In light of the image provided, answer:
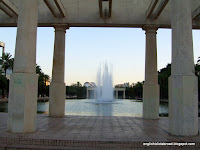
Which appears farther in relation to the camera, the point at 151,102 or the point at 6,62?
the point at 6,62

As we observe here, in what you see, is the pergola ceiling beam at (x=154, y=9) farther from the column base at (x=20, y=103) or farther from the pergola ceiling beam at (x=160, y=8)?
the column base at (x=20, y=103)

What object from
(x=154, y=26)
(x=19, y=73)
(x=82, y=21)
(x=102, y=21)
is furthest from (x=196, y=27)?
(x=19, y=73)

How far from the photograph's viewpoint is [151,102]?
41.8 feet

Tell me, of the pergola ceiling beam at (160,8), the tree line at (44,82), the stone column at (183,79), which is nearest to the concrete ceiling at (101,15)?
the pergola ceiling beam at (160,8)

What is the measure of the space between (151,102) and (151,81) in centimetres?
129

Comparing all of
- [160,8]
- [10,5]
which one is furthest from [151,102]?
[10,5]

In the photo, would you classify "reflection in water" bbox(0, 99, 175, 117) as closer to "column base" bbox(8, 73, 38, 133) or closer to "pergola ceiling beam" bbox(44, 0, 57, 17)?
"pergola ceiling beam" bbox(44, 0, 57, 17)

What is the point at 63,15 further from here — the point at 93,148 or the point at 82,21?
the point at 93,148

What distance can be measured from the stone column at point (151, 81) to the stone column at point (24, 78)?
7.22m

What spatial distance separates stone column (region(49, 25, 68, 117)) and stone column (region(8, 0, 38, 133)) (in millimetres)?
4987

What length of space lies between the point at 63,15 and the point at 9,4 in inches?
Answer: 127

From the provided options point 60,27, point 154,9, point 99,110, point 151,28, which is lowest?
point 99,110

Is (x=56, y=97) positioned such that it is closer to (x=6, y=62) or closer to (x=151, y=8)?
(x=151, y=8)

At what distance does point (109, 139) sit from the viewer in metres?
6.70
